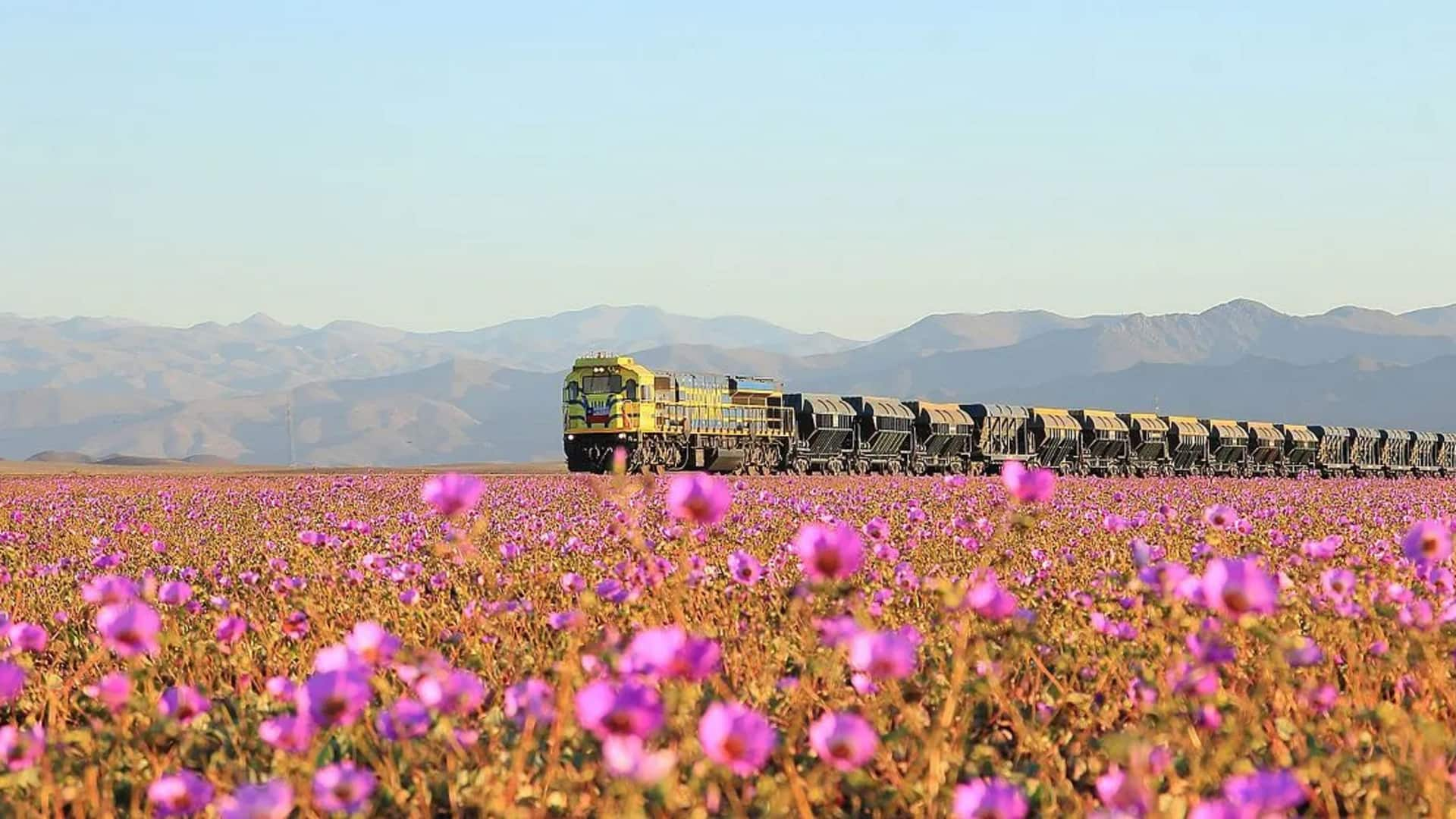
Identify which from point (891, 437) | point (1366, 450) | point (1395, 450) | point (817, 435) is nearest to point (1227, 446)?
point (1366, 450)

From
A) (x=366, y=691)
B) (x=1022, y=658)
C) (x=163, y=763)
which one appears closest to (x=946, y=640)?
(x=1022, y=658)

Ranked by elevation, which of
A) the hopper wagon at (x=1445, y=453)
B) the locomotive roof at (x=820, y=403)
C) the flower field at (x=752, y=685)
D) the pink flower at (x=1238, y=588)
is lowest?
the hopper wagon at (x=1445, y=453)

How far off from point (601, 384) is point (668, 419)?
240 cm

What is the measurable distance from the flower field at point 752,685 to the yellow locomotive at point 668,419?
3248 cm

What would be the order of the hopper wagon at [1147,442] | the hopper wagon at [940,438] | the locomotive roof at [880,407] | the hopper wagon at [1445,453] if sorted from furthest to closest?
the hopper wagon at [1445,453] → the hopper wagon at [1147,442] → the hopper wagon at [940,438] → the locomotive roof at [880,407]

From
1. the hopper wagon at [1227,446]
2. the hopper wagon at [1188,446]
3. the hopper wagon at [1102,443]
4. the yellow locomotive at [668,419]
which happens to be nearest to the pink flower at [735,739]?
the yellow locomotive at [668,419]

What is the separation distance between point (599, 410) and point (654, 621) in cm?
3731

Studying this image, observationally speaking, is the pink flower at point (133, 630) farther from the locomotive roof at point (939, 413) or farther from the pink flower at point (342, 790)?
the locomotive roof at point (939, 413)

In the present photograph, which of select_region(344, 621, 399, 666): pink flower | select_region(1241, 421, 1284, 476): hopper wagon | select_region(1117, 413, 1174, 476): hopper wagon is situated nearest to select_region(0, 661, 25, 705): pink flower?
select_region(344, 621, 399, 666): pink flower

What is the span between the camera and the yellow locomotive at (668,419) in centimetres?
4312

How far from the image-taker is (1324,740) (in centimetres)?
505

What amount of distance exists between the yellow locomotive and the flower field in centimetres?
3248

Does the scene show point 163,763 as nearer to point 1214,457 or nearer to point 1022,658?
point 1022,658

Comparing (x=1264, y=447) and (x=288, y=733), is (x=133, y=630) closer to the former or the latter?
(x=288, y=733)
